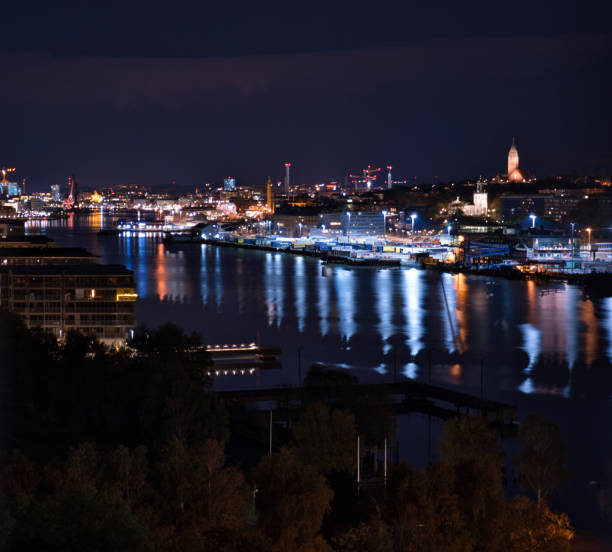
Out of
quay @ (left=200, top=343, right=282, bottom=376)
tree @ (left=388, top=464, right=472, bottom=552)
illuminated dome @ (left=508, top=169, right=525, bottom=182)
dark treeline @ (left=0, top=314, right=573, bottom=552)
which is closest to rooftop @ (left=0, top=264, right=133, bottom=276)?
quay @ (left=200, top=343, right=282, bottom=376)

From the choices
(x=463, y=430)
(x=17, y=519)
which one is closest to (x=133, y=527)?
(x=17, y=519)

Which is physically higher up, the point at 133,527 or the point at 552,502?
Answer: the point at 133,527

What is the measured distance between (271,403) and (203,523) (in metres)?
2.16

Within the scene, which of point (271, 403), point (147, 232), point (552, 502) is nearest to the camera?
point (552, 502)

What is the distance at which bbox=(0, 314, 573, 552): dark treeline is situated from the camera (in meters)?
2.22

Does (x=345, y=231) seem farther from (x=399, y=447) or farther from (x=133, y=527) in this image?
(x=133, y=527)

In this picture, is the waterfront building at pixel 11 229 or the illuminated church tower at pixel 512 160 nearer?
the waterfront building at pixel 11 229

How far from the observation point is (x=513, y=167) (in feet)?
103

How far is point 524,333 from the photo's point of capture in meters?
6.96

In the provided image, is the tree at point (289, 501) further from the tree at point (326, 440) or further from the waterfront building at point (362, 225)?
the waterfront building at point (362, 225)

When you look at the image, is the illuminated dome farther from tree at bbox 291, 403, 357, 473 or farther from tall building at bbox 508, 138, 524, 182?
tree at bbox 291, 403, 357, 473

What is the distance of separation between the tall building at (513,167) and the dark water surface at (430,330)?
18852 mm

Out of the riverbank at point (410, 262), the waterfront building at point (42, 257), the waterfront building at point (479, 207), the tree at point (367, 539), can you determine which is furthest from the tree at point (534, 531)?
the waterfront building at point (479, 207)

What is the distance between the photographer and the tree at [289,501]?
2383 mm
